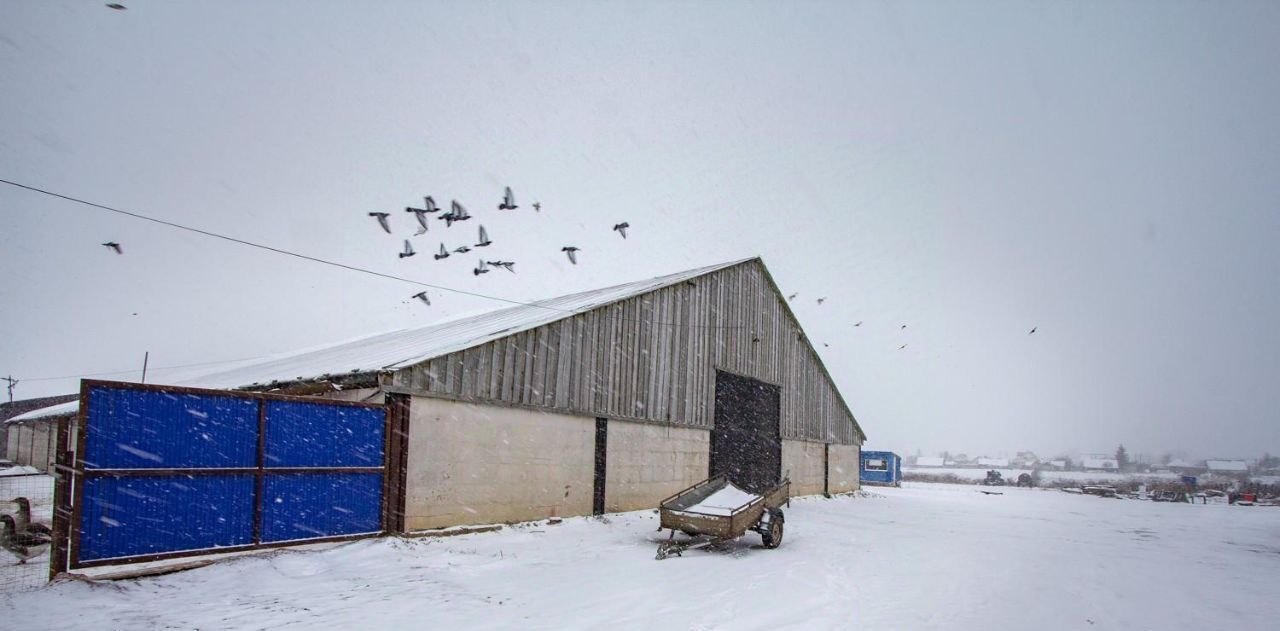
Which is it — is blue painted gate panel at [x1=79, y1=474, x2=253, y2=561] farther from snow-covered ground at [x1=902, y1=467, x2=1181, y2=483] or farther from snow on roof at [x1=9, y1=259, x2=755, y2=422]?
snow-covered ground at [x1=902, y1=467, x2=1181, y2=483]

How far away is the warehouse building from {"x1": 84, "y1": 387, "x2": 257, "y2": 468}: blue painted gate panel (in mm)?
2750

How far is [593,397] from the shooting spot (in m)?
17.2

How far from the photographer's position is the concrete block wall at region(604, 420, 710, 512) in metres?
17.7

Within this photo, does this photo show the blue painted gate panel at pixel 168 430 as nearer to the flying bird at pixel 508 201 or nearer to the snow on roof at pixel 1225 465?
the flying bird at pixel 508 201

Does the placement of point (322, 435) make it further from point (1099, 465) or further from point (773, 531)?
point (1099, 465)

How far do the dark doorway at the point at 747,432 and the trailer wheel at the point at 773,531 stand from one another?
7323 millimetres

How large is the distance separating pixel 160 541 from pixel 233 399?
210cm

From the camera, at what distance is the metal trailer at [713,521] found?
42.6 ft

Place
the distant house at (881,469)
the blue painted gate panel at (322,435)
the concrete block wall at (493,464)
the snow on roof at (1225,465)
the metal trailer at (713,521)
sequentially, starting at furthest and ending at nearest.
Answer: the snow on roof at (1225,465) < the distant house at (881,469) < the metal trailer at (713,521) < the concrete block wall at (493,464) < the blue painted gate panel at (322,435)

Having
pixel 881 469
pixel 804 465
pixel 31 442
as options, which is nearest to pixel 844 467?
pixel 804 465

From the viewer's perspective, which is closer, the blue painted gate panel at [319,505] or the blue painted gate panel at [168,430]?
the blue painted gate panel at [168,430]

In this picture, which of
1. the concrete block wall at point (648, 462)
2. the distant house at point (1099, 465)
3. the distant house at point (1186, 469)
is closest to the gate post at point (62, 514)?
the concrete block wall at point (648, 462)

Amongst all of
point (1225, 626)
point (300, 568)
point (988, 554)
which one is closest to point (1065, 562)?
point (988, 554)

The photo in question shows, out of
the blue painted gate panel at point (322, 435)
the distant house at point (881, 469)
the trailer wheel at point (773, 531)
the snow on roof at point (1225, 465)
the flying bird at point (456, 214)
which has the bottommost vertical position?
the snow on roof at point (1225, 465)
